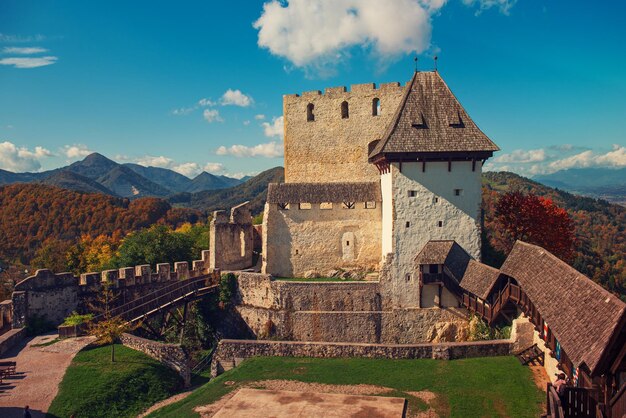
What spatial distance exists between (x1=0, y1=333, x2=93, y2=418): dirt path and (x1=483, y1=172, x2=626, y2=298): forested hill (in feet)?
126

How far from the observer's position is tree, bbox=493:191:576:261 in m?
23.3

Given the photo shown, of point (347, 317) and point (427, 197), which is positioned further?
point (347, 317)

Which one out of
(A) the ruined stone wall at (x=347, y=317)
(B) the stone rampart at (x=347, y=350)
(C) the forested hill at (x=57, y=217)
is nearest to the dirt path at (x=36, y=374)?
(B) the stone rampart at (x=347, y=350)

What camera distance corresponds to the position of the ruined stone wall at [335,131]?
90.2ft

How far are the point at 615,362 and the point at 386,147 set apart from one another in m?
13.5

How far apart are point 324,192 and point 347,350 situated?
9.26m

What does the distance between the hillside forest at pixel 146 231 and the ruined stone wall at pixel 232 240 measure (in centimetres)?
426

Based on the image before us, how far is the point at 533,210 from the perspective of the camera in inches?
933

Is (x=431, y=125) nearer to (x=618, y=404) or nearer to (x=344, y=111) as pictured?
(x=344, y=111)

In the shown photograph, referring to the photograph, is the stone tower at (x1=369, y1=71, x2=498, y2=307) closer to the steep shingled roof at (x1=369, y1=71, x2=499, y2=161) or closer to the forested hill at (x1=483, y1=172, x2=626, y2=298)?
the steep shingled roof at (x1=369, y1=71, x2=499, y2=161)

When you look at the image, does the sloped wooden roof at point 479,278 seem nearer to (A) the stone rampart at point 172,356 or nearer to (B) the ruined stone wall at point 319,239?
(B) the ruined stone wall at point 319,239

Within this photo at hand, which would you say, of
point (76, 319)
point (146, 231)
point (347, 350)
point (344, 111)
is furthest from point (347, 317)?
point (146, 231)

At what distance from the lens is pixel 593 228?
83562 mm

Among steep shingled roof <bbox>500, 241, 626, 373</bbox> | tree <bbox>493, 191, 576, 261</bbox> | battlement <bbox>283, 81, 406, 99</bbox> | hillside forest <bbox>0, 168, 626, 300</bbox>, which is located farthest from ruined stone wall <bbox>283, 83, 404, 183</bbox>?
steep shingled roof <bbox>500, 241, 626, 373</bbox>
